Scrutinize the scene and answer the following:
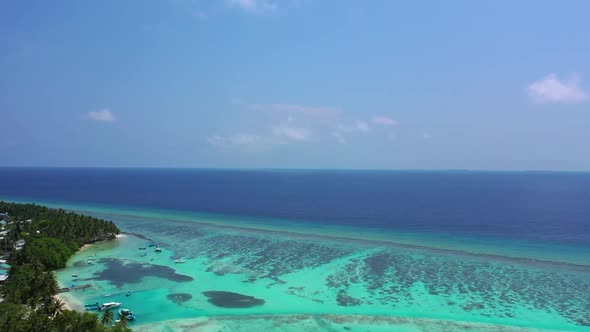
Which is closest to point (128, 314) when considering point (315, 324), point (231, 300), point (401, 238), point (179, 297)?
point (179, 297)

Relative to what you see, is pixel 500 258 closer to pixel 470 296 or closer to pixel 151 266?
pixel 470 296

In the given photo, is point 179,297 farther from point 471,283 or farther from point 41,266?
point 471,283

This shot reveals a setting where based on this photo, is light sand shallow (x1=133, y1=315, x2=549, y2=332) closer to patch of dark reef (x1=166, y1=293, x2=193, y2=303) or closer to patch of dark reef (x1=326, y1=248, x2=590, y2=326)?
patch of dark reef (x1=326, y1=248, x2=590, y2=326)

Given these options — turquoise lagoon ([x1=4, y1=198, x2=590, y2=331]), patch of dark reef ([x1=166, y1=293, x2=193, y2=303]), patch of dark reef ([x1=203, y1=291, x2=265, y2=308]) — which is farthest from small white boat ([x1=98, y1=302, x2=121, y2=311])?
patch of dark reef ([x1=203, y1=291, x2=265, y2=308])

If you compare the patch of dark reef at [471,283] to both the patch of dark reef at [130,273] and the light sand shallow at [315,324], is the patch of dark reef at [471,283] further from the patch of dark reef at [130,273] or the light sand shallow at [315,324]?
the patch of dark reef at [130,273]

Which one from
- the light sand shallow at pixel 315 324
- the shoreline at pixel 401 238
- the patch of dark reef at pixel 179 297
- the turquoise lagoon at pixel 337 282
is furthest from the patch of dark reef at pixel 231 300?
the shoreline at pixel 401 238
